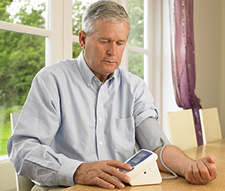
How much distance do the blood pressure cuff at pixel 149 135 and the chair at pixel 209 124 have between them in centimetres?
124

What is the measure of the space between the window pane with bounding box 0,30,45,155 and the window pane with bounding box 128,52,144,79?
1.17 metres

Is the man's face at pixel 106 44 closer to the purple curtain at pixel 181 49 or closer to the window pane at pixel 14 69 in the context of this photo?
the window pane at pixel 14 69

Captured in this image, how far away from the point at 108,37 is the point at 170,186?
68cm

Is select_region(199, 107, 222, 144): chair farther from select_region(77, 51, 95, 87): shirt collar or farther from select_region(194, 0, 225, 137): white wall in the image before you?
select_region(77, 51, 95, 87): shirt collar

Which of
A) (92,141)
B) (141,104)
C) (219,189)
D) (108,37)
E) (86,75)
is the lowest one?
(219,189)

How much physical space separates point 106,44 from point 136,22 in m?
1.86

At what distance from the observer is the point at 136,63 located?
2965mm

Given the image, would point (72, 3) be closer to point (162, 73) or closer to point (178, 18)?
point (178, 18)

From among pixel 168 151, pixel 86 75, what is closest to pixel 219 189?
pixel 168 151

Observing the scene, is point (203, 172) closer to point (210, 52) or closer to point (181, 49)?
point (181, 49)

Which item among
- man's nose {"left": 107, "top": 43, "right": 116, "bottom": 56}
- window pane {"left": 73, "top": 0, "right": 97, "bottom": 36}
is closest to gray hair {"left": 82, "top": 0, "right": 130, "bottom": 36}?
man's nose {"left": 107, "top": 43, "right": 116, "bottom": 56}

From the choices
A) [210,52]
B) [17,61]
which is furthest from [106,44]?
[210,52]

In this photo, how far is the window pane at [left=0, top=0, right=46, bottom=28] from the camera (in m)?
1.73

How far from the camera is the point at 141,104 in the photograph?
141 centimetres
